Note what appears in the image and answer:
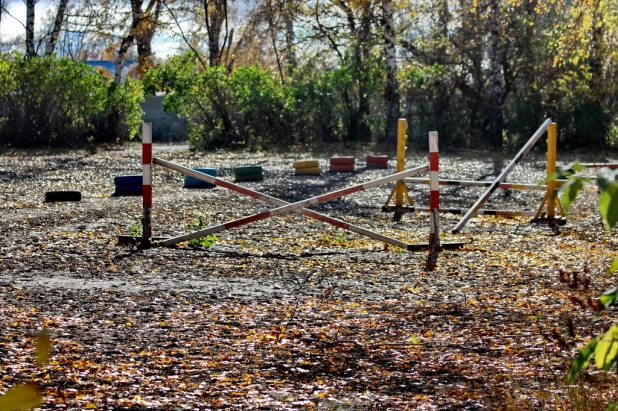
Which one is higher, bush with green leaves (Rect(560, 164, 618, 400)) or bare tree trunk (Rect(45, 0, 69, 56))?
bare tree trunk (Rect(45, 0, 69, 56))

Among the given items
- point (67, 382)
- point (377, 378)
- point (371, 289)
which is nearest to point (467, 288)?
point (371, 289)

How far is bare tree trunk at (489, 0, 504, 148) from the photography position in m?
25.9

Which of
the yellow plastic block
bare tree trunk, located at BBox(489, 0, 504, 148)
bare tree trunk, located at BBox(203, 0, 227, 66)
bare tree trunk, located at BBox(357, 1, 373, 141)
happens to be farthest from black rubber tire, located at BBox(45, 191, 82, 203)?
bare tree trunk, located at BBox(203, 0, 227, 66)

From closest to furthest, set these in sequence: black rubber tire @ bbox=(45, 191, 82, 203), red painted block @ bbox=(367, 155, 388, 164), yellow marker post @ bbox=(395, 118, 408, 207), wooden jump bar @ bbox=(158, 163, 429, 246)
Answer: wooden jump bar @ bbox=(158, 163, 429, 246)
yellow marker post @ bbox=(395, 118, 408, 207)
black rubber tire @ bbox=(45, 191, 82, 203)
red painted block @ bbox=(367, 155, 388, 164)

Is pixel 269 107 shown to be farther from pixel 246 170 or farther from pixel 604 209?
pixel 604 209

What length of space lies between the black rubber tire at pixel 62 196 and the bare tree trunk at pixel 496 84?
15562 millimetres

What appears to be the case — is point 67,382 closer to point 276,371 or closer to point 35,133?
point 276,371

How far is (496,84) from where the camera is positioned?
26234 millimetres

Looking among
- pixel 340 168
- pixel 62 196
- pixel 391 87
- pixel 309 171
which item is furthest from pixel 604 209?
pixel 391 87

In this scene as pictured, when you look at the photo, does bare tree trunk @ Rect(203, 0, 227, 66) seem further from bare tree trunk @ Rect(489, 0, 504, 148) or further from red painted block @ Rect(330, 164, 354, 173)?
red painted block @ Rect(330, 164, 354, 173)

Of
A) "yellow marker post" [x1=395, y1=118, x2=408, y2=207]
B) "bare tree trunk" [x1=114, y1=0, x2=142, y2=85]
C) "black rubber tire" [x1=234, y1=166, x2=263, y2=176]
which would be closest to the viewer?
"yellow marker post" [x1=395, y1=118, x2=408, y2=207]

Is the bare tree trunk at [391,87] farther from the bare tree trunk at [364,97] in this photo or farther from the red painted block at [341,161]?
the red painted block at [341,161]

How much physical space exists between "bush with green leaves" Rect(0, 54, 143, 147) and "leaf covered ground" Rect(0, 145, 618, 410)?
43.5ft

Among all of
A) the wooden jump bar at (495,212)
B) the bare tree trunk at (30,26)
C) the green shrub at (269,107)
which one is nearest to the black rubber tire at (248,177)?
the wooden jump bar at (495,212)
